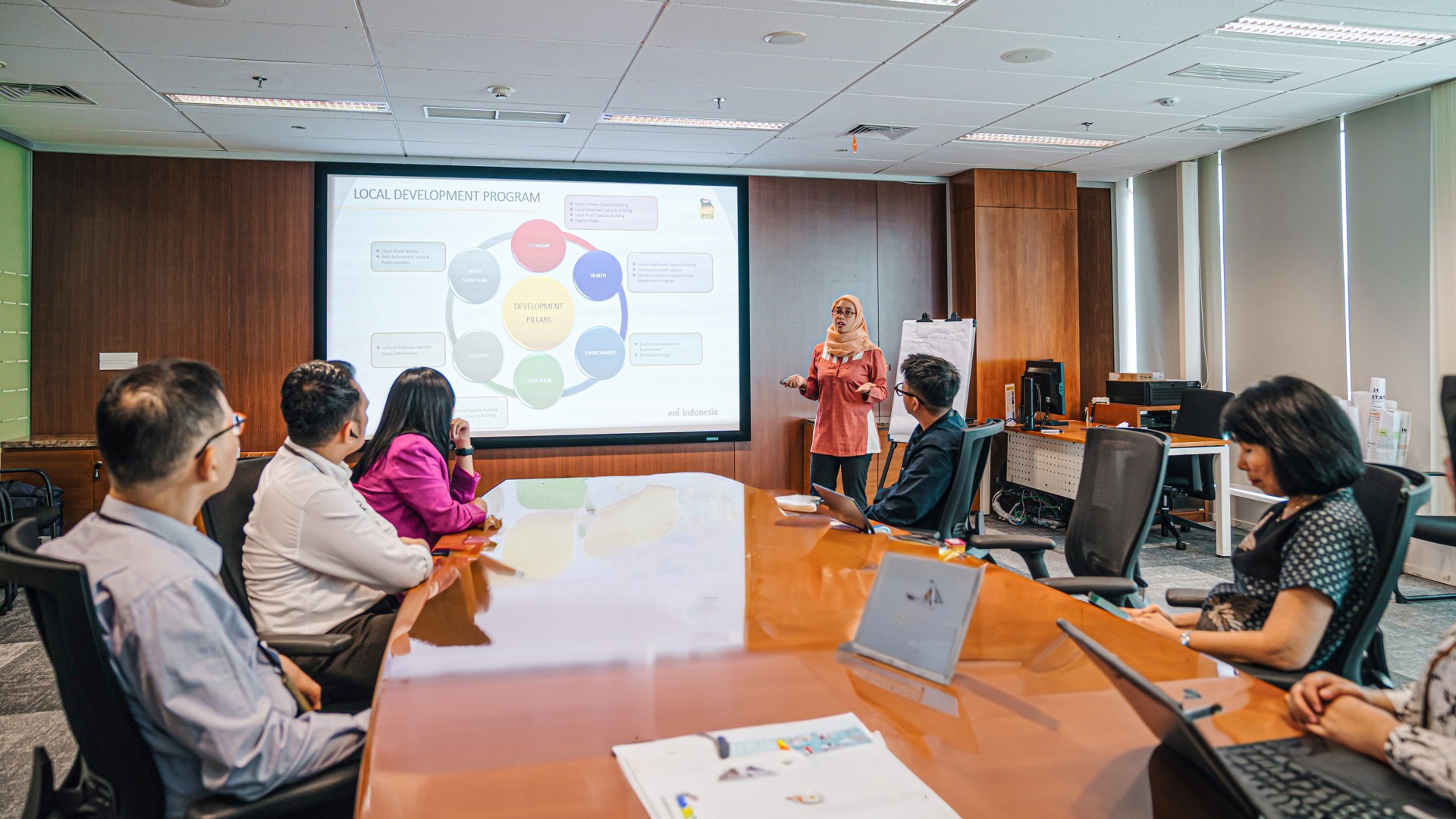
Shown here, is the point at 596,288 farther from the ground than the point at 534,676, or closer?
farther from the ground

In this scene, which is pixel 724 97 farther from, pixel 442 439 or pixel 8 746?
pixel 8 746

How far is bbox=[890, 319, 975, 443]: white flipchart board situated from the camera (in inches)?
265

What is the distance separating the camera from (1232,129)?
5801 mm

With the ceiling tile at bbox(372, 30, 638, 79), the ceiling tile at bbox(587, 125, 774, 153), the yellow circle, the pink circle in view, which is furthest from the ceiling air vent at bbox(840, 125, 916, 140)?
the yellow circle

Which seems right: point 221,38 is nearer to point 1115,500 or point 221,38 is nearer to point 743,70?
point 743,70

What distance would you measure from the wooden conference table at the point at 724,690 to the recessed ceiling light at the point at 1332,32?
3280mm

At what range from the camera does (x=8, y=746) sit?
2.92m

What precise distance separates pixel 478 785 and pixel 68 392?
624cm

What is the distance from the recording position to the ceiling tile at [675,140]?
Answer: 18.5 ft

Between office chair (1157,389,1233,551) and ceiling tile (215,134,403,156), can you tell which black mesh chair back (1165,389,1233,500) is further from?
ceiling tile (215,134,403,156)

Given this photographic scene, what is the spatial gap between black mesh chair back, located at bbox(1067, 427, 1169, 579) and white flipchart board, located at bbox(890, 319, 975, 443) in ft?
12.5

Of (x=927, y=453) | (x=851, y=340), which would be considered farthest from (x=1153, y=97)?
(x=927, y=453)

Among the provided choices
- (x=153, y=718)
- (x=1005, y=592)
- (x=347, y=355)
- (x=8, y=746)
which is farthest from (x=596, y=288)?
(x=153, y=718)

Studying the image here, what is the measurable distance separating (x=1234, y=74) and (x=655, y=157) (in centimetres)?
369
